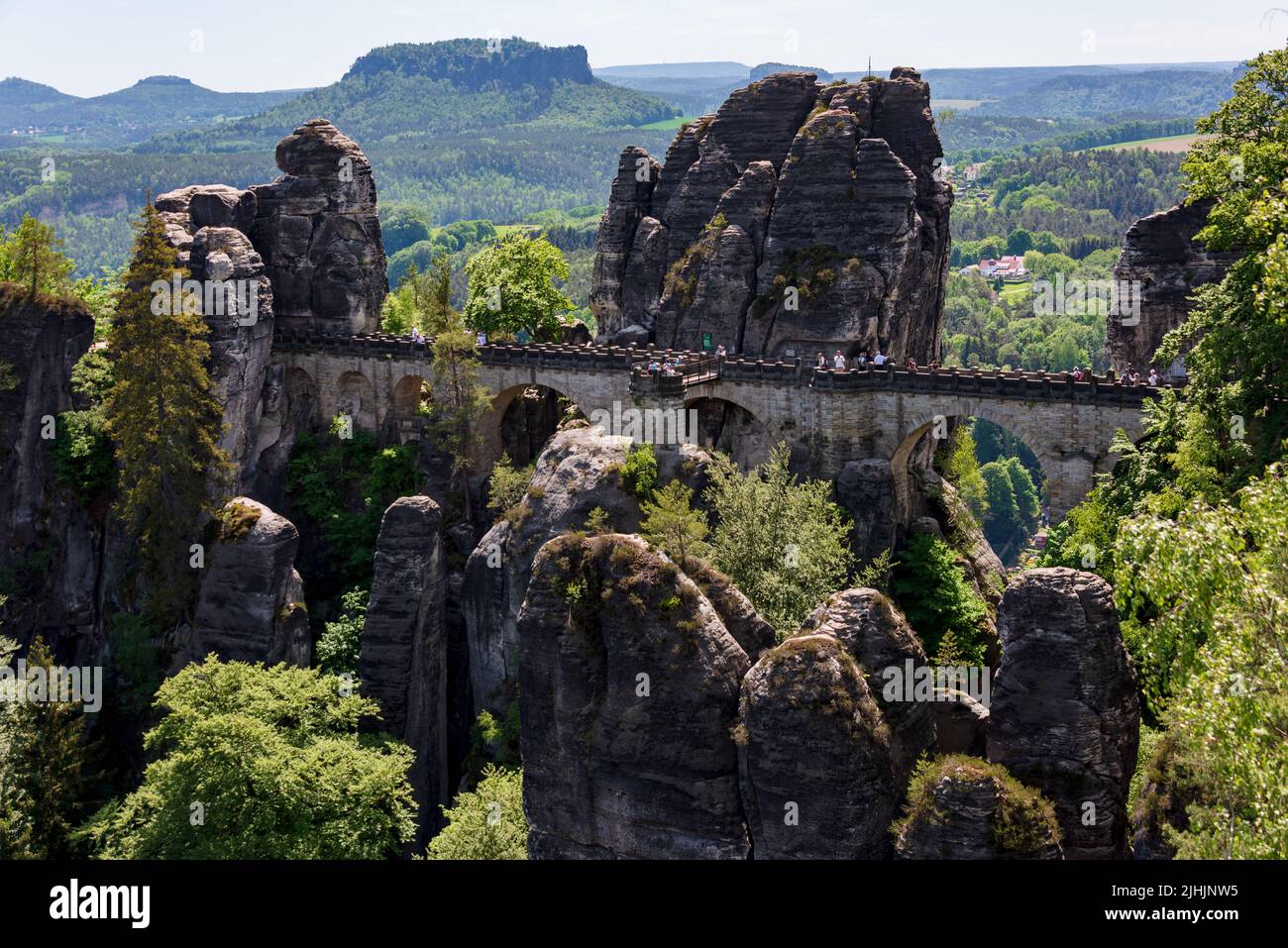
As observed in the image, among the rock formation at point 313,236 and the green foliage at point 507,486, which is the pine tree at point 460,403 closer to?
the green foliage at point 507,486

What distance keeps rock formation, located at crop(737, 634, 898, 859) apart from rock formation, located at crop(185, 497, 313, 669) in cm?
3026

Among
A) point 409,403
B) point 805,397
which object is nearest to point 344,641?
point 409,403

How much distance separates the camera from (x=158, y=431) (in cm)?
6184

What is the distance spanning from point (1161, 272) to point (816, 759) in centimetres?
3624

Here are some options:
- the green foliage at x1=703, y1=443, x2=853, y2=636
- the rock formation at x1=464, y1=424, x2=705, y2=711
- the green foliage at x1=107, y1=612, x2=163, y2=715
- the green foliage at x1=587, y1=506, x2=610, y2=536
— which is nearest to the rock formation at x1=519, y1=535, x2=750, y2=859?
the green foliage at x1=703, y1=443, x2=853, y2=636

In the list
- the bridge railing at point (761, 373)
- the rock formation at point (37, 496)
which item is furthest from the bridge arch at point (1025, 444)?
the rock formation at point (37, 496)

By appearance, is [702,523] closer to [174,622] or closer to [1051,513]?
[1051,513]

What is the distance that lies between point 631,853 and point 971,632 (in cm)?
2574

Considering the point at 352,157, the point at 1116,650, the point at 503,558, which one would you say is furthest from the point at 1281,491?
the point at 352,157

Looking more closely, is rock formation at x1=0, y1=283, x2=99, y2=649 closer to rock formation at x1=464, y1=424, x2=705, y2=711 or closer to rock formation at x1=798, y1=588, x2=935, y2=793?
rock formation at x1=464, y1=424, x2=705, y2=711

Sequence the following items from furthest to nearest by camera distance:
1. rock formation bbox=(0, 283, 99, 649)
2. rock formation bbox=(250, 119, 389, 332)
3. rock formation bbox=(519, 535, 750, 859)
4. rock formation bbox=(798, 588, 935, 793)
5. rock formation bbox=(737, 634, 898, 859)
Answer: rock formation bbox=(250, 119, 389, 332), rock formation bbox=(0, 283, 99, 649), rock formation bbox=(519, 535, 750, 859), rock formation bbox=(798, 588, 935, 793), rock formation bbox=(737, 634, 898, 859)

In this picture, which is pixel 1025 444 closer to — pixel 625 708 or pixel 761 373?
pixel 761 373

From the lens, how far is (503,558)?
180 ft

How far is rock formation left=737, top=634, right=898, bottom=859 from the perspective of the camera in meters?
29.4
